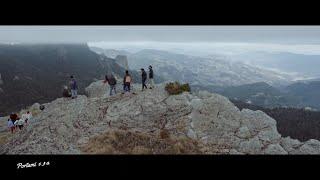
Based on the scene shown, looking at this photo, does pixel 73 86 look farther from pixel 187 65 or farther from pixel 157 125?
pixel 187 65

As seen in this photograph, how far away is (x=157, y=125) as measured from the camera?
89.2 ft

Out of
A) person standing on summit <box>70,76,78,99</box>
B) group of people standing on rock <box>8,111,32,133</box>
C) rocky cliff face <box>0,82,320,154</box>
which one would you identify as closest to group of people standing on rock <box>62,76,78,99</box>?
person standing on summit <box>70,76,78,99</box>

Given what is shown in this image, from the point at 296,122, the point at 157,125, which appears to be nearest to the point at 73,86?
the point at 157,125

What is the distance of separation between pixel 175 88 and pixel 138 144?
23.9ft

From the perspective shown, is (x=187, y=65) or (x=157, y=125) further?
(x=187, y=65)

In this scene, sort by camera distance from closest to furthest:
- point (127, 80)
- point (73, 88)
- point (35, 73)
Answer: point (127, 80) → point (73, 88) → point (35, 73)

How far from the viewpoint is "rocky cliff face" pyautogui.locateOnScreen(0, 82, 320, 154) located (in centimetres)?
2497

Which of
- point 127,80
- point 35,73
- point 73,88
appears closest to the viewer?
point 127,80

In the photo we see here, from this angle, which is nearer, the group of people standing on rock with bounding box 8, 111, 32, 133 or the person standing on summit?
the person standing on summit

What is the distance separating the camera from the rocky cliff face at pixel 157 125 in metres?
25.0

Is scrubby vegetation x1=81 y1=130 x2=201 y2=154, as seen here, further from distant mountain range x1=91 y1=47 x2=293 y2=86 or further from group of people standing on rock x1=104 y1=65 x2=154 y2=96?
distant mountain range x1=91 y1=47 x2=293 y2=86

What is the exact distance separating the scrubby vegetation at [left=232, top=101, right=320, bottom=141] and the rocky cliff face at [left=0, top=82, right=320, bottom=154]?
64.6 metres
